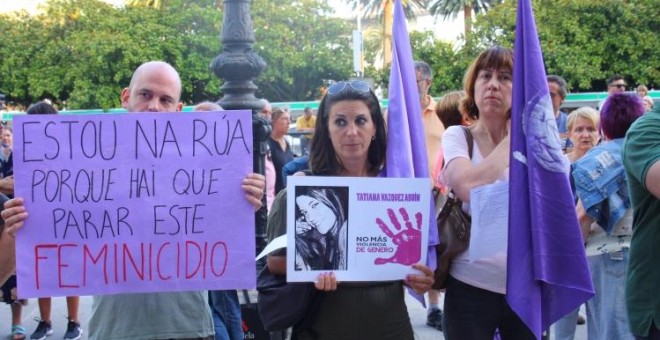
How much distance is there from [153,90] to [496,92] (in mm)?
1359

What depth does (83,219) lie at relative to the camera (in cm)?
256

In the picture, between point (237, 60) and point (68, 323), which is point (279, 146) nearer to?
point (237, 60)

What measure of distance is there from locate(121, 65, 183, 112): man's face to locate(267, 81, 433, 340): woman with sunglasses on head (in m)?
0.58

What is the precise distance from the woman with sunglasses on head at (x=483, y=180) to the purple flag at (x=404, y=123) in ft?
0.55

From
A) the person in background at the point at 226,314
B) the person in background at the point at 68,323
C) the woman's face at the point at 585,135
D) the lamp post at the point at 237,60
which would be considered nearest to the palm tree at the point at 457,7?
the lamp post at the point at 237,60

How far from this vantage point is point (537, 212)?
262 centimetres

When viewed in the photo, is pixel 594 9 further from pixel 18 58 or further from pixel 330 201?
pixel 330 201

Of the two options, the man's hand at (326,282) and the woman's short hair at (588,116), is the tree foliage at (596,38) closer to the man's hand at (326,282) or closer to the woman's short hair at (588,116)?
the woman's short hair at (588,116)

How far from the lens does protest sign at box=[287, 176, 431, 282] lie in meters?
2.45

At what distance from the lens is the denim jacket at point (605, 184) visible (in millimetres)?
3707

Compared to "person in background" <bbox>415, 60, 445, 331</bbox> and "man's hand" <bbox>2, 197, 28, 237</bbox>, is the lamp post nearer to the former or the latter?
"person in background" <bbox>415, 60, 445, 331</bbox>

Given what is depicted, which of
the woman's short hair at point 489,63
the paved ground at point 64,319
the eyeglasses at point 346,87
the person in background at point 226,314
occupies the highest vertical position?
the woman's short hair at point 489,63

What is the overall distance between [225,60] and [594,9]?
90.2ft

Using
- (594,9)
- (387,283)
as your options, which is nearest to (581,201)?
(387,283)
